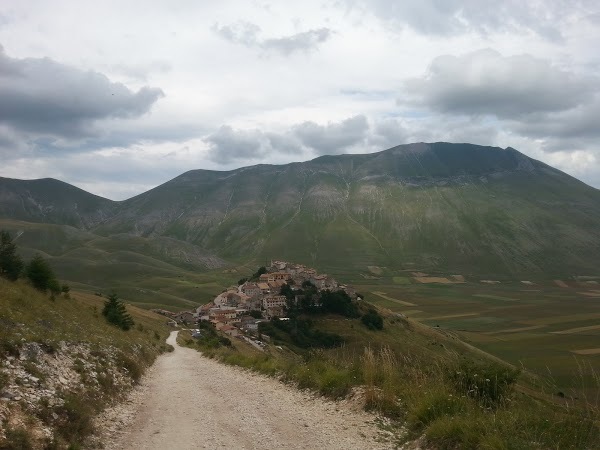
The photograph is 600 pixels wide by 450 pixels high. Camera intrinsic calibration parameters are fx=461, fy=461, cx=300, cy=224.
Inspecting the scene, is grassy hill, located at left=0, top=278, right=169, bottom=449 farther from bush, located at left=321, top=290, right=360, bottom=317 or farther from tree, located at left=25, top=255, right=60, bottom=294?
bush, located at left=321, top=290, right=360, bottom=317

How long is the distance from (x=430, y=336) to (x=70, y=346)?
87.1 meters

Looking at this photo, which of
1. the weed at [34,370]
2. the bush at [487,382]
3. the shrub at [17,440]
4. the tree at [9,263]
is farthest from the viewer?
the tree at [9,263]

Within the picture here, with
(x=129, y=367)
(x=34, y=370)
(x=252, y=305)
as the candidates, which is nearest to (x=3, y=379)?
(x=34, y=370)

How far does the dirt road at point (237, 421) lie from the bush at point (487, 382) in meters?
2.47

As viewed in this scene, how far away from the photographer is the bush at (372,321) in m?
98.2

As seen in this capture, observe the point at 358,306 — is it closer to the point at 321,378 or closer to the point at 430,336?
the point at 430,336

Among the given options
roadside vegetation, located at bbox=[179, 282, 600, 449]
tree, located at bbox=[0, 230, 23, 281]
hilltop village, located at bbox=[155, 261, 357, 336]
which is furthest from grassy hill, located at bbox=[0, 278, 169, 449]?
hilltop village, located at bbox=[155, 261, 357, 336]

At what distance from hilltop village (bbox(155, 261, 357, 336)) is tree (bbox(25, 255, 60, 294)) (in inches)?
2408

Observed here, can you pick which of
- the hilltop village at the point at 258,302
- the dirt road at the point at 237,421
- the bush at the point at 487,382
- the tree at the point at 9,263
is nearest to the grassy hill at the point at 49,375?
the dirt road at the point at 237,421

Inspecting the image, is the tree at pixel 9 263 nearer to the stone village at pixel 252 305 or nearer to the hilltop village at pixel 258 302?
the stone village at pixel 252 305

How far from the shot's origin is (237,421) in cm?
1327

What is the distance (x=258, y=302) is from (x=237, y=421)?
365 feet

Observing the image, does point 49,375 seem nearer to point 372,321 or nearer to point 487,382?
point 487,382

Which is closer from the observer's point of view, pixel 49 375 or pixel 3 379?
pixel 3 379
